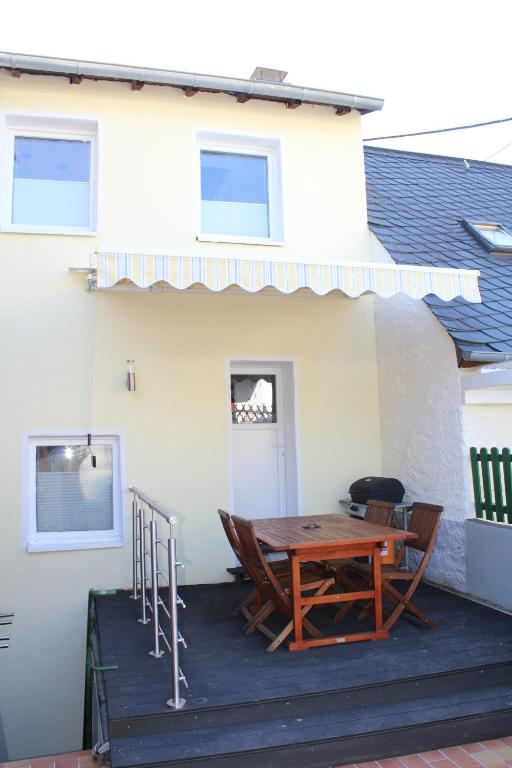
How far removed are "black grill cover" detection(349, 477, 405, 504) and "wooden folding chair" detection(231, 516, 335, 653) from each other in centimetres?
225

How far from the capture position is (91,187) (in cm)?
992

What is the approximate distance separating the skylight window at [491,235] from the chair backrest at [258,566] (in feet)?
23.2

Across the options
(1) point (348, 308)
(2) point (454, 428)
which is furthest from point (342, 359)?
(2) point (454, 428)

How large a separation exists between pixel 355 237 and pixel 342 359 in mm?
2118

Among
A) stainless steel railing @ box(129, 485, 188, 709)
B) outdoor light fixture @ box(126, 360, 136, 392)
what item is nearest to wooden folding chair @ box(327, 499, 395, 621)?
stainless steel railing @ box(129, 485, 188, 709)

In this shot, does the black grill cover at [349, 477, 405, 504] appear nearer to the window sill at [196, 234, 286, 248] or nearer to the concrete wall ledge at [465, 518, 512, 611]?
the concrete wall ledge at [465, 518, 512, 611]

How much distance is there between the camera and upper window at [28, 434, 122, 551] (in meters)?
9.24

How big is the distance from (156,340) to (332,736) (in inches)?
241

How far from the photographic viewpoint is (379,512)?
8547mm

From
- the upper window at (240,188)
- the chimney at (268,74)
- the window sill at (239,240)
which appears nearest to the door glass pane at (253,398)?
the window sill at (239,240)

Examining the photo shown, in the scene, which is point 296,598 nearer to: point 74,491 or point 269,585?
point 269,585

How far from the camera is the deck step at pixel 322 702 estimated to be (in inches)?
204

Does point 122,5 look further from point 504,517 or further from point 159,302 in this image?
point 504,517

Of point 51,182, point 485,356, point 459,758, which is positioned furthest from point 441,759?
point 51,182
